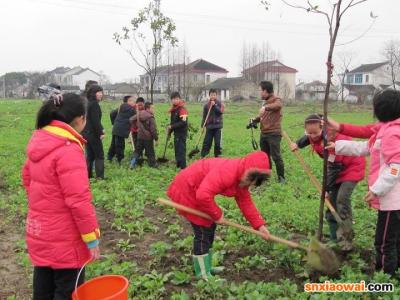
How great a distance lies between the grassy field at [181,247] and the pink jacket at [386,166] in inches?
25.4

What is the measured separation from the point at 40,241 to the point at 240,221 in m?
3.48

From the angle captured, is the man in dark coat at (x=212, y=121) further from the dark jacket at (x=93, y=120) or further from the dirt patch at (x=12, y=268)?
the dirt patch at (x=12, y=268)

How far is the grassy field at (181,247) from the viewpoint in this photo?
4.12m

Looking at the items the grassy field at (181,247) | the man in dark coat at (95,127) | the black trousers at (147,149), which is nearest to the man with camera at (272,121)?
the grassy field at (181,247)

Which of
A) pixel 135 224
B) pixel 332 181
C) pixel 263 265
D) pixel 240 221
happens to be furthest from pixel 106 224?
pixel 332 181

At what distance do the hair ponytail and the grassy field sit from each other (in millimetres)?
1732

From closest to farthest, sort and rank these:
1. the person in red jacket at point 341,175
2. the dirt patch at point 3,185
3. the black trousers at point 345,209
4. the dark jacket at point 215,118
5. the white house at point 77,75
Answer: the black trousers at point 345,209, the person in red jacket at point 341,175, the dirt patch at point 3,185, the dark jacket at point 215,118, the white house at point 77,75

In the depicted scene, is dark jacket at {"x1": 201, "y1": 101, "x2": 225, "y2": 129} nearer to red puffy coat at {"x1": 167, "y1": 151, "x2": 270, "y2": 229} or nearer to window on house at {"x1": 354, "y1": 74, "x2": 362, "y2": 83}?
red puffy coat at {"x1": 167, "y1": 151, "x2": 270, "y2": 229}

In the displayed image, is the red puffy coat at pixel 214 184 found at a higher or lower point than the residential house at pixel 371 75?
lower

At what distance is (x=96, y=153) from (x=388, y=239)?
6.06m

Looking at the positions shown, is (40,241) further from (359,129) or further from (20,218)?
(20,218)

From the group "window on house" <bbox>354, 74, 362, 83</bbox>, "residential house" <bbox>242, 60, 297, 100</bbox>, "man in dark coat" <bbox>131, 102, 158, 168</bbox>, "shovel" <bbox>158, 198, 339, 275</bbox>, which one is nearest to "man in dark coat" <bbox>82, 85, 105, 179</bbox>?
"man in dark coat" <bbox>131, 102, 158, 168</bbox>

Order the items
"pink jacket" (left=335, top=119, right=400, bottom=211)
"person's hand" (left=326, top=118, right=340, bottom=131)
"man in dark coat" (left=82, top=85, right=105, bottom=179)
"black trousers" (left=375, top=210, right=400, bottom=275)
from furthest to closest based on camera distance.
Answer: "man in dark coat" (left=82, top=85, right=105, bottom=179)
"person's hand" (left=326, top=118, right=340, bottom=131)
"black trousers" (left=375, top=210, right=400, bottom=275)
"pink jacket" (left=335, top=119, right=400, bottom=211)

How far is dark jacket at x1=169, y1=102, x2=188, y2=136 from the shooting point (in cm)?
991
